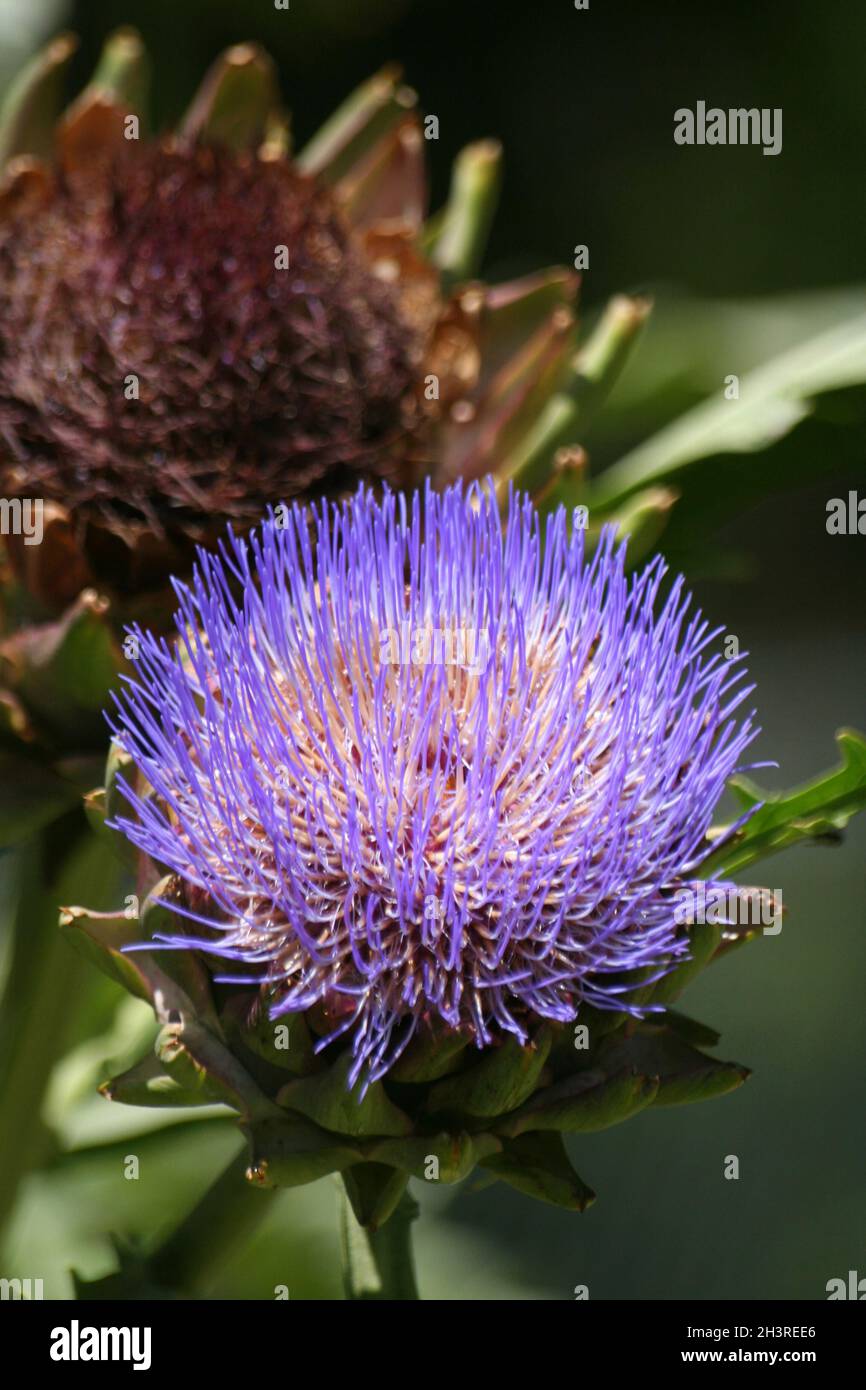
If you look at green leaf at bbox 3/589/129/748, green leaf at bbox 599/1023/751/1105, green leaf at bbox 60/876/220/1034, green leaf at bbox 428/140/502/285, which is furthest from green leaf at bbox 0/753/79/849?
green leaf at bbox 428/140/502/285

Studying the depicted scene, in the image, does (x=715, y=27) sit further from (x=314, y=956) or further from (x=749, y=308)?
(x=314, y=956)

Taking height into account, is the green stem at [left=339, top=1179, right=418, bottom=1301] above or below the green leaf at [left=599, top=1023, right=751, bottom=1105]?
below

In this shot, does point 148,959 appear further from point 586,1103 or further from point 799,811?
point 799,811

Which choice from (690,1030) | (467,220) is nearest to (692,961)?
(690,1030)

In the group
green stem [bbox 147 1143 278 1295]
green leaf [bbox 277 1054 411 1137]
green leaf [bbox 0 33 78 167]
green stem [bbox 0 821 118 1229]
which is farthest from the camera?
green leaf [bbox 0 33 78 167]

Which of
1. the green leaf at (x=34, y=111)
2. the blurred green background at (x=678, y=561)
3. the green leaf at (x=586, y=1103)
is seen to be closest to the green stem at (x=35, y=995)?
the blurred green background at (x=678, y=561)

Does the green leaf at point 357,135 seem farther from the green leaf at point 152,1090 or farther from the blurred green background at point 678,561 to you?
the green leaf at point 152,1090

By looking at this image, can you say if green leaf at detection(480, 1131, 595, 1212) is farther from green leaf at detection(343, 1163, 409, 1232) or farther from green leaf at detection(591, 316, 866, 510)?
green leaf at detection(591, 316, 866, 510)
